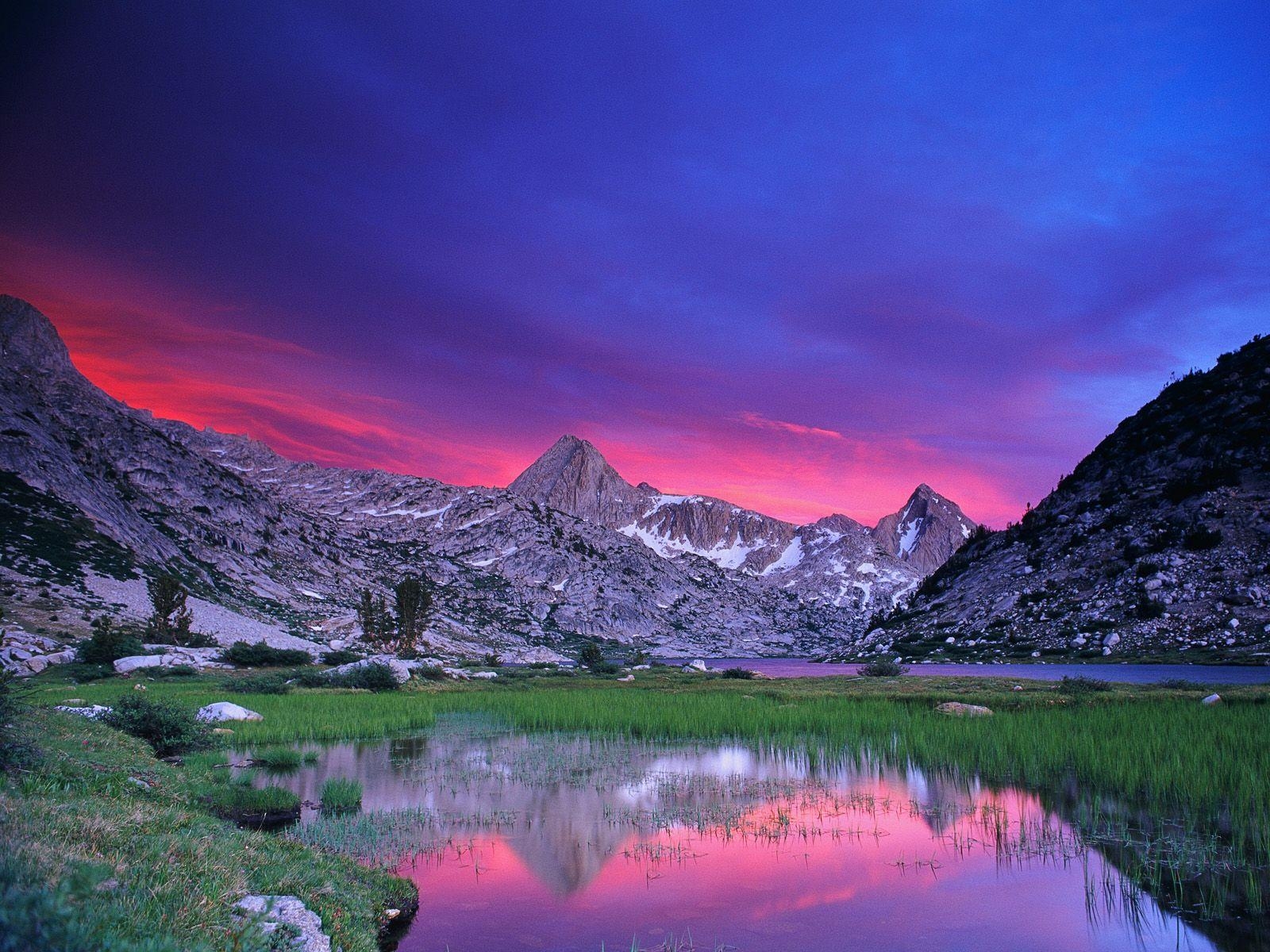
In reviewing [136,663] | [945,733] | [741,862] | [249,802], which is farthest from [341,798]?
[136,663]

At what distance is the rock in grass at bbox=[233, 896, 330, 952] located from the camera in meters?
7.38

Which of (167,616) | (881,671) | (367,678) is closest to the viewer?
(367,678)

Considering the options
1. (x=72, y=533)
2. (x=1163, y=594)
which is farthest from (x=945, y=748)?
(x=72, y=533)

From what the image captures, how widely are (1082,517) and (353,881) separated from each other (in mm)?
101210

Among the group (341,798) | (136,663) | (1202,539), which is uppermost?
(1202,539)

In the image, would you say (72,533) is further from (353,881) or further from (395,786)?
(353,881)

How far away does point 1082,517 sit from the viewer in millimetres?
90375

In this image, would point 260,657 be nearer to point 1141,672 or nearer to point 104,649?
point 104,649

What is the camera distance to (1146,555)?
75.4 meters

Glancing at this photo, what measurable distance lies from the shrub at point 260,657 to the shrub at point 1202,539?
93720mm

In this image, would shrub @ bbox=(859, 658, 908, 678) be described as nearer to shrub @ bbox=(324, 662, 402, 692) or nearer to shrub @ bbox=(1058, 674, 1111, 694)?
shrub @ bbox=(1058, 674, 1111, 694)

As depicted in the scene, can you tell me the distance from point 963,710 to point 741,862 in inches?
884

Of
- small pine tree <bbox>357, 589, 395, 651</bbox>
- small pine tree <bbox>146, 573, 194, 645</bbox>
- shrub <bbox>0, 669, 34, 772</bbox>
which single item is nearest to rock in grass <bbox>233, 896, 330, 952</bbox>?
shrub <bbox>0, 669, 34, 772</bbox>

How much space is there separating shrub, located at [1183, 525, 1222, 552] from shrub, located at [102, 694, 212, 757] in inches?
3422
